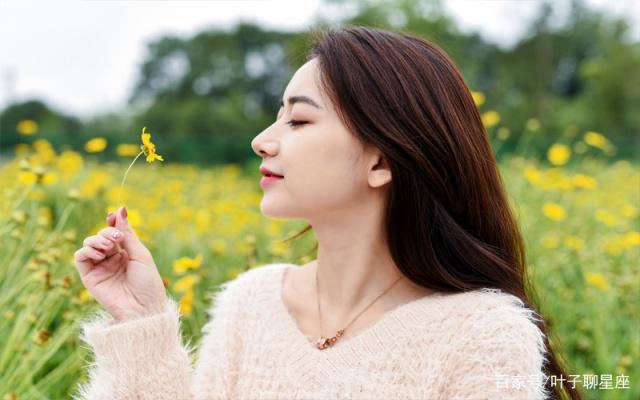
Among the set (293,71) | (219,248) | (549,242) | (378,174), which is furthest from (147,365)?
(293,71)

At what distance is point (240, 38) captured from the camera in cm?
3198

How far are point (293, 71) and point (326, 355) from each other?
9.33 m

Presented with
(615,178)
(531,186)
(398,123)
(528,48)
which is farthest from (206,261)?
(528,48)

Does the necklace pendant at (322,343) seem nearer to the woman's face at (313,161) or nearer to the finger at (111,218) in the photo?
the woman's face at (313,161)

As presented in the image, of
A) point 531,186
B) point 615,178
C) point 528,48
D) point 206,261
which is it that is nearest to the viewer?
point 206,261

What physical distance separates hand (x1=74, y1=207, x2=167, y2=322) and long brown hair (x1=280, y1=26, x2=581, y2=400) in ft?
1.36

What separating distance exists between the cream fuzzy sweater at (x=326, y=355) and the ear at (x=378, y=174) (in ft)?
0.72

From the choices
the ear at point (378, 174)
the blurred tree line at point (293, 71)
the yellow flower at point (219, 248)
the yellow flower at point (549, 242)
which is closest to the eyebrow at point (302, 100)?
the ear at point (378, 174)

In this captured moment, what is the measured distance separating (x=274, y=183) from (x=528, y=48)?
87.7 feet

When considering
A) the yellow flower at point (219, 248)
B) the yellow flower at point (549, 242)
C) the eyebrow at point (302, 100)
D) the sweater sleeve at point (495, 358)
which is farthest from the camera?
the yellow flower at point (549, 242)

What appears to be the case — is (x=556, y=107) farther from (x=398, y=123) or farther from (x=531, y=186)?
(x=398, y=123)

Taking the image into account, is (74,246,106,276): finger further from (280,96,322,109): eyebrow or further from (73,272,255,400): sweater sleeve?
(280,96,322,109): eyebrow

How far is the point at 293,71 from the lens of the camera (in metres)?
10.3

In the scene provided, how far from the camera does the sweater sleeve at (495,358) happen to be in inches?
40.1
